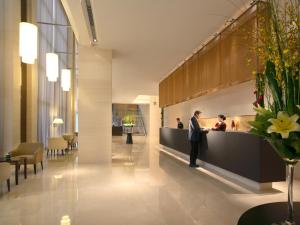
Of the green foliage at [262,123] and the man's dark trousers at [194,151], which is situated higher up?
the green foliage at [262,123]

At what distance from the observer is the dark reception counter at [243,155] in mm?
4696

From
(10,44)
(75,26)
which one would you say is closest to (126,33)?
(75,26)

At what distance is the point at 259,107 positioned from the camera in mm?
1331

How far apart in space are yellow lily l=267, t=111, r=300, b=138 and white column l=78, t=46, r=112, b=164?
734 centimetres

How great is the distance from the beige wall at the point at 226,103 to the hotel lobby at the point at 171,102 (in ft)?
0.15

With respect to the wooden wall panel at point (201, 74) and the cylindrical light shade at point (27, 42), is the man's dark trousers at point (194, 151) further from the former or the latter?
the cylindrical light shade at point (27, 42)

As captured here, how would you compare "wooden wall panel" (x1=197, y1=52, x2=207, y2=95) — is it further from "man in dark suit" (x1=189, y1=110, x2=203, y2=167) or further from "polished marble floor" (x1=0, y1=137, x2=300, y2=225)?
"polished marble floor" (x1=0, y1=137, x2=300, y2=225)

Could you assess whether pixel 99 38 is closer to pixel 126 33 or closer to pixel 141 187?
pixel 126 33

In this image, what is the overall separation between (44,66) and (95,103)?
4167mm

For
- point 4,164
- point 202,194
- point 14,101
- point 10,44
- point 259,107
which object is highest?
point 10,44

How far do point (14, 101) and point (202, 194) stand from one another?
20.2ft

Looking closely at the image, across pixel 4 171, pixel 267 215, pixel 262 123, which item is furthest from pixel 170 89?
pixel 262 123

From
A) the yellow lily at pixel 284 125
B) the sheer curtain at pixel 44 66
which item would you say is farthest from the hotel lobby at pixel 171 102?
the sheer curtain at pixel 44 66

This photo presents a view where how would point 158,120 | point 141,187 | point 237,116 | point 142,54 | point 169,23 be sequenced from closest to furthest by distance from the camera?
point 141,187 < point 169,23 < point 237,116 < point 142,54 < point 158,120
